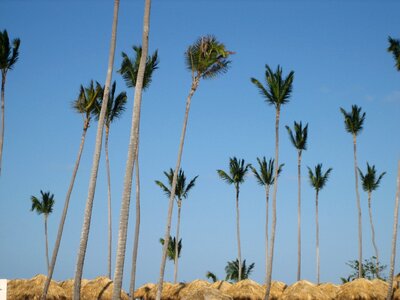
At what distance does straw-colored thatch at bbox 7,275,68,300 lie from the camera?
118ft

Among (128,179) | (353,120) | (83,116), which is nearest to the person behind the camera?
(128,179)

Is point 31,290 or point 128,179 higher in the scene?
point 128,179

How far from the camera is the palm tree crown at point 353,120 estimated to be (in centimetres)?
4631

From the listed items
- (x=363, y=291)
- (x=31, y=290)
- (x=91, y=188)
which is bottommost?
(x=31, y=290)

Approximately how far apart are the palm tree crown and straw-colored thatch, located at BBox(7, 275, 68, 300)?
2739cm

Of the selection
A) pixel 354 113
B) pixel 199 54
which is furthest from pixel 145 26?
pixel 354 113

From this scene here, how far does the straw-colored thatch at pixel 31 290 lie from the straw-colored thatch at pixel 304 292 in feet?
49.5

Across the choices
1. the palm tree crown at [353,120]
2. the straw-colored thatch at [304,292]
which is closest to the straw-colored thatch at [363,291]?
the straw-colored thatch at [304,292]

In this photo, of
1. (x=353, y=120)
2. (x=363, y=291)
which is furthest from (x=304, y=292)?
(x=353, y=120)

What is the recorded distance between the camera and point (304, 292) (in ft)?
115

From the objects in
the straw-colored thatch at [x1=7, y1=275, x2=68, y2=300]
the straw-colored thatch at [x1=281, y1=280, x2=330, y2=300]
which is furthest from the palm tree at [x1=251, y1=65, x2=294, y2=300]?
the straw-colored thatch at [x1=7, y1=275, x2=68, y2=300]

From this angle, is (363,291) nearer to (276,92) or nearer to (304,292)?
(304,292)

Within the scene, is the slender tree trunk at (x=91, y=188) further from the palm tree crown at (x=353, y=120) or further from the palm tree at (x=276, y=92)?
the palm tree crown at (x=353, y=120)

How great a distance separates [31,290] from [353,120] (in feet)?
96.8
